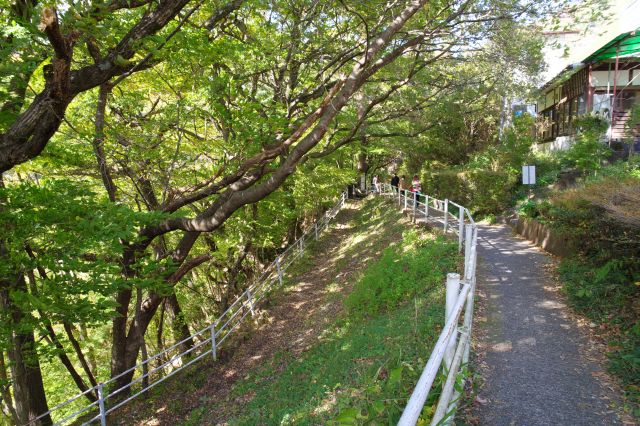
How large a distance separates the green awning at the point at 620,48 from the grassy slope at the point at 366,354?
40.3 ft

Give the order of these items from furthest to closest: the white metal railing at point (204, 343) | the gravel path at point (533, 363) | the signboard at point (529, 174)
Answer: the signboard at point (529, 174), the white metal railing at point (204, 343), the gravel path at point (533, 363)

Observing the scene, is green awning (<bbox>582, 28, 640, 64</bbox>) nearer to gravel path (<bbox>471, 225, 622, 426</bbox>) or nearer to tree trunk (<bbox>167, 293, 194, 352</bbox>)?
gravel path (<bbox>471, 225, 622, 426</bbox>)

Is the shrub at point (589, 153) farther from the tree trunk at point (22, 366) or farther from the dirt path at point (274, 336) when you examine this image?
the tree trunk at point (22, 366)

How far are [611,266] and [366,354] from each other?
15.2 feet

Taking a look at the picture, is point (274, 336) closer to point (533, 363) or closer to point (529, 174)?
point (533, 363)

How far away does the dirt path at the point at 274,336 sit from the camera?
9328 millimetres

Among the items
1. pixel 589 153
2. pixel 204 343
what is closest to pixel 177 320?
pixel 204 343

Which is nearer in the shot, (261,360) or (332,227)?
(261,360)

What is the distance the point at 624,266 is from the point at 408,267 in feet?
15.1

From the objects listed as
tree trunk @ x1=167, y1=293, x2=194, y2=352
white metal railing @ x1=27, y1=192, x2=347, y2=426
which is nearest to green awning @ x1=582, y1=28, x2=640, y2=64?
white metal railing @ x1=27, y1=192, x2=347, y2=426

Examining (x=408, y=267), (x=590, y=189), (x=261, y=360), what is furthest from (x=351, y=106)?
(x=261, y=360)

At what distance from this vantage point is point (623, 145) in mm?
16359

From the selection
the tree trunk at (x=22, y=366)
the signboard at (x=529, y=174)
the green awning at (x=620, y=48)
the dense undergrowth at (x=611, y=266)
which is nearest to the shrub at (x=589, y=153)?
the signboard at (x=529, y=174)

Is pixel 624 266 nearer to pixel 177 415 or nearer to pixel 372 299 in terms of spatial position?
pixel 372 299
